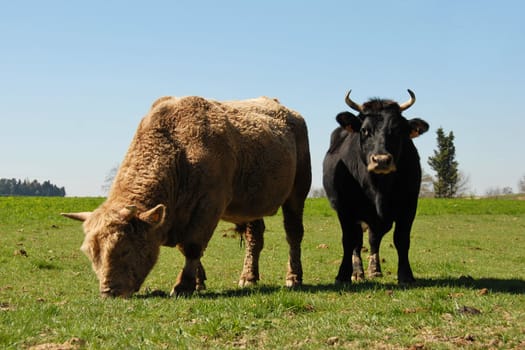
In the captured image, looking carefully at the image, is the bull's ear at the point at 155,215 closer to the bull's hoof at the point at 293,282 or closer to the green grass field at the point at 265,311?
the green grass field at the point at 265,311

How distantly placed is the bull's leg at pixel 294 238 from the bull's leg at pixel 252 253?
1.87 feet

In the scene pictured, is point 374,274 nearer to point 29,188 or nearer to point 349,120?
point 349,120

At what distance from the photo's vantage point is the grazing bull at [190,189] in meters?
8.32

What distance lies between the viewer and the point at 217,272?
13531 mm

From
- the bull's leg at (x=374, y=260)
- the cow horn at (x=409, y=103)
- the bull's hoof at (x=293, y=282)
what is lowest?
the bull's hoof at (x=293, y=282)

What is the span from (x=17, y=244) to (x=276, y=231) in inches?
386

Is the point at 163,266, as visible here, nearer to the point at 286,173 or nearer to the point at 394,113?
the point at 286,173

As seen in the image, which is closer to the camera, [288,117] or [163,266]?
[288,117]

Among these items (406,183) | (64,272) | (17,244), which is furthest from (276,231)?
(406,183)

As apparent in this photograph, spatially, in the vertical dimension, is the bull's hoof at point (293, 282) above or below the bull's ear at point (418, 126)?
below

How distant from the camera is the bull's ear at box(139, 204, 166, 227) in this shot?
838 centimetres

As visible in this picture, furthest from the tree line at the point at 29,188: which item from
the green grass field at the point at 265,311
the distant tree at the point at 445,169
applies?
the green grass field at the point at 265,311

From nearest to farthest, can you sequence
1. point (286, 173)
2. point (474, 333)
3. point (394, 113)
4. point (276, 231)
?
1. point (474, 333)
2. point (394, 113)
3. point (286, 173)
4. point (276, 231)

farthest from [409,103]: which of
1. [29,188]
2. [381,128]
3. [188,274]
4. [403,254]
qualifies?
[29,188]
